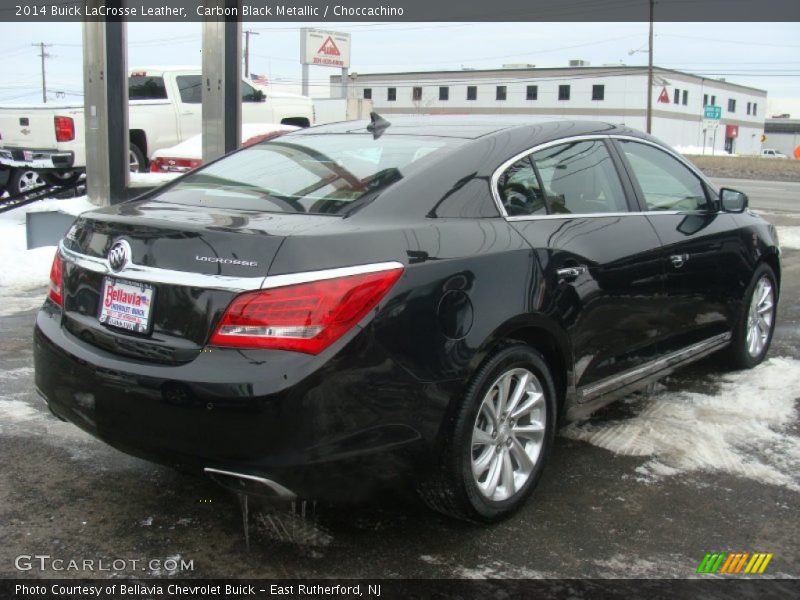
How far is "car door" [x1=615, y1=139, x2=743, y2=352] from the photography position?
4266 millimetres

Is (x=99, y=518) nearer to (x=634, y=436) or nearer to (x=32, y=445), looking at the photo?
(x=32, y=445)

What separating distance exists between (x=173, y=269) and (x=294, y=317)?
0.49m

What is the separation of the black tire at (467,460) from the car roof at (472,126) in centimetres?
105

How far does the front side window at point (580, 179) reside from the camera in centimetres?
370

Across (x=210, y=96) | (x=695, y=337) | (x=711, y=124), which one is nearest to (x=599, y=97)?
(x=711, y=124)

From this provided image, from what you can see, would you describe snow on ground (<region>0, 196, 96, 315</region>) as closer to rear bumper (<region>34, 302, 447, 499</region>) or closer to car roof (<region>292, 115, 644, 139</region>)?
car roof (<region>292, 115, 644, 139</region>)

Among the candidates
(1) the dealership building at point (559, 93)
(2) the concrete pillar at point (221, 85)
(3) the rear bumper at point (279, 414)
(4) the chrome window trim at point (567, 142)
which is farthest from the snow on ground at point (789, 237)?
(1) the dealership building at point (559, 93)

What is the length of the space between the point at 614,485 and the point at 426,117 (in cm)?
207

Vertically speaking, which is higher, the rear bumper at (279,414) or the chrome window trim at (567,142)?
the chrome window trim at (567,142)

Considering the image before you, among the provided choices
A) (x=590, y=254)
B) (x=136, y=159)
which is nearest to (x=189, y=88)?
(x=136, y=159)

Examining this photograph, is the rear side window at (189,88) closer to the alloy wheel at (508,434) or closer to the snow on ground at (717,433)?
the snow on ground at (717,433)

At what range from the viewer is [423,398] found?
9.32ft

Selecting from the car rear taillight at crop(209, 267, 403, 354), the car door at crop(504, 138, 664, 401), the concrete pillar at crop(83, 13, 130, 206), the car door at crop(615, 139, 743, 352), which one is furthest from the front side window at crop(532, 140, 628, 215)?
the concrete pillar at crop(83, 13, 130, 206)

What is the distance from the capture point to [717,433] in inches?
168
